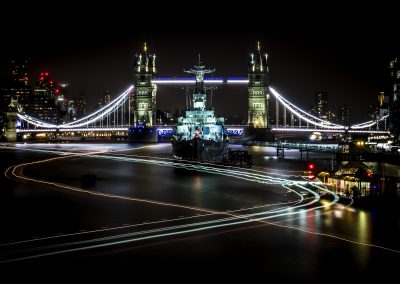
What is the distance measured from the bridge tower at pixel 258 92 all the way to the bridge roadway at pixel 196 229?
10054cm

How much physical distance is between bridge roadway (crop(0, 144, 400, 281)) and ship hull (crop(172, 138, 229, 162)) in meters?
19.3

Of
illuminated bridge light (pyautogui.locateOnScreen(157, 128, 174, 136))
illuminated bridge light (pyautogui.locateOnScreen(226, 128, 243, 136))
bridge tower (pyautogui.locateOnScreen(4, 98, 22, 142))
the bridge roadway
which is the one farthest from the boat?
bridge tower (pyautogui.locateOnScreen(4, 98, 22, 142))

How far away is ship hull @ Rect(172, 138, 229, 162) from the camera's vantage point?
53953 mm

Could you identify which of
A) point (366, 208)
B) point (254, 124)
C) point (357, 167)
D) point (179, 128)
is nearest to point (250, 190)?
point (357, 167)

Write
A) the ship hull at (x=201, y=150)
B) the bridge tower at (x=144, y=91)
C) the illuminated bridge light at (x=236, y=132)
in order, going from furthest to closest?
the bridge tower at (x=144, y=91) → the illuminated bridge light at (x=236, y=132) → the ship hull at (x=201, y=150)

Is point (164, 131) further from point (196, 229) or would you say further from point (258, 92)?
point (196, 229)

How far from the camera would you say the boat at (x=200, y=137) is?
54312 mm

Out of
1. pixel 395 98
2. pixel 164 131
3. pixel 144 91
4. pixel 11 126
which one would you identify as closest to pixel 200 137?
pixel 395 98

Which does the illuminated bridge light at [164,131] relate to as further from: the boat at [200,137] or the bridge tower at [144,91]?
the boat at [200,137]

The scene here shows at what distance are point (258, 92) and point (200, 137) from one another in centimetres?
8358

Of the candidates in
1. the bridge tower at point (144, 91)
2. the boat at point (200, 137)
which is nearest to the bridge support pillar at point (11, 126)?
the bridge tower at point (144, 91)

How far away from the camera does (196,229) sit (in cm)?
1925

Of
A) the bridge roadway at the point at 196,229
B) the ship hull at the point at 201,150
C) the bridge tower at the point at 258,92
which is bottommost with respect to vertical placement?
the bridge roadway at the point at 196,229

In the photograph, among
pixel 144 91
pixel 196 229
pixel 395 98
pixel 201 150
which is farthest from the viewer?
pixel 144 91
